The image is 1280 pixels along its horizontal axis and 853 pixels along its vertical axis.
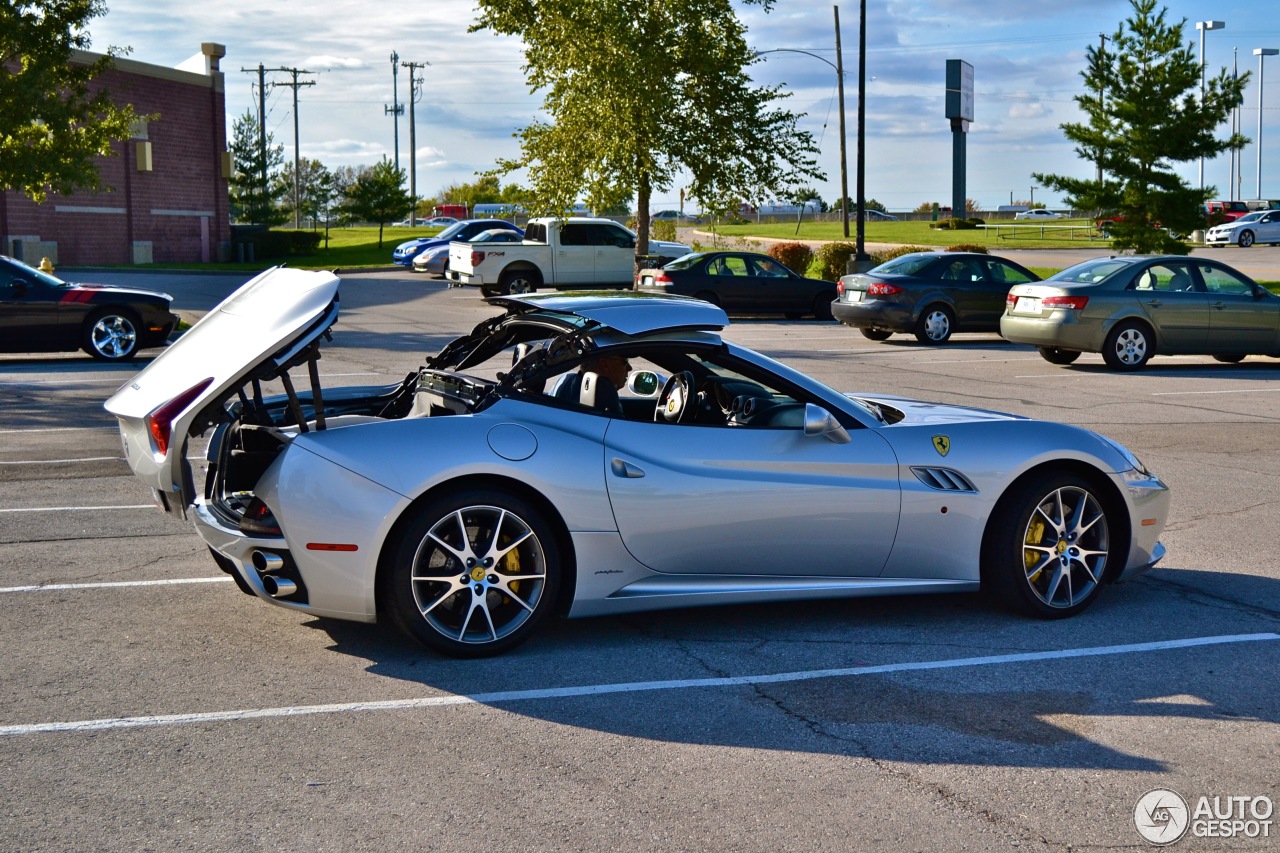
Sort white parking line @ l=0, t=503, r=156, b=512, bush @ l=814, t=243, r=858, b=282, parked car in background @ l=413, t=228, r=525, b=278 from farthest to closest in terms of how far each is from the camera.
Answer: parked car in background @ l=413, t=228, r=525, b=278
bush @ l=814, t=243, r=858, b=282
white parking line @ l=0, t=503, r=156, b=512

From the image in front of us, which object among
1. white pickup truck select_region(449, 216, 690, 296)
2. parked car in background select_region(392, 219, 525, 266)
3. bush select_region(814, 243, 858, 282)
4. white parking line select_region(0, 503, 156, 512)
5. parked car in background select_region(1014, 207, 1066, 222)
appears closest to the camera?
white parking line select_region(0, 503, 156, 512)

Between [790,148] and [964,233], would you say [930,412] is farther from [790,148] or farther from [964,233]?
[964,233]

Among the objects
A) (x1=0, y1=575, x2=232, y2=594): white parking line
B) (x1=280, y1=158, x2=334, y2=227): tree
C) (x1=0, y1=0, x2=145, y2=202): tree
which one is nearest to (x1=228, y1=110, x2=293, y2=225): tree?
(x1=280, y1=158, x2=334, y2=227): tree

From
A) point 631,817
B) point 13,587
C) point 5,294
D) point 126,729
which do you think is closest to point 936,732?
point 631,817

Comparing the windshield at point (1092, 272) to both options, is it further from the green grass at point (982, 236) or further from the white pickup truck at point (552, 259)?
the green grass at point (982, 236)

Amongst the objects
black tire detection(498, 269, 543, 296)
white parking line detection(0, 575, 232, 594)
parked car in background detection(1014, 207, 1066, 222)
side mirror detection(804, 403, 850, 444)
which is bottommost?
white parking line detection(0, 575, 232, 594)

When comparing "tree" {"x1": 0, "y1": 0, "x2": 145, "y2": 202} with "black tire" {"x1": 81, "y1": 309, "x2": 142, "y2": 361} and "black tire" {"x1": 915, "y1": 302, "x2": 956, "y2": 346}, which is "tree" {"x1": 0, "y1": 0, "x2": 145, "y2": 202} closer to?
"black tire" {"x1": 81, "y1": 309, "x2": 142, "y2": 361}

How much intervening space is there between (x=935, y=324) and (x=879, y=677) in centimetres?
1796

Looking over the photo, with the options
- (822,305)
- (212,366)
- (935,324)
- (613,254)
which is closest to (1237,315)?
(935,324)

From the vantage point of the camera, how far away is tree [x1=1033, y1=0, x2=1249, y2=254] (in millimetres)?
32500

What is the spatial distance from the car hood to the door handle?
1.29 m

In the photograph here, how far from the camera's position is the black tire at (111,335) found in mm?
18312

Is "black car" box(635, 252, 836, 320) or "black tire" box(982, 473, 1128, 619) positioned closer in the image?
"black tire" box(982, 473, 1128, 619)

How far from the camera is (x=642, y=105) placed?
3628 cm
